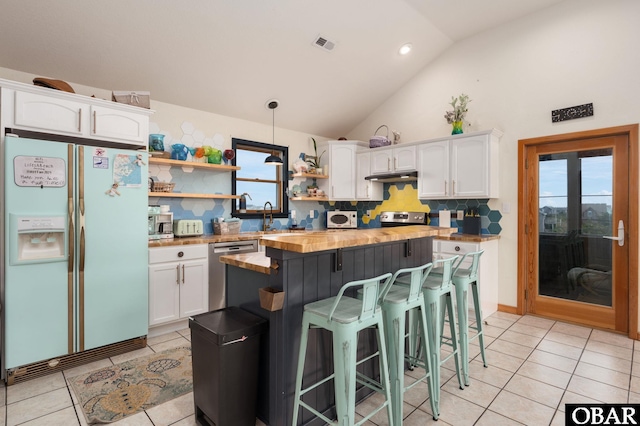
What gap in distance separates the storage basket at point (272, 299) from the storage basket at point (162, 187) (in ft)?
8.20

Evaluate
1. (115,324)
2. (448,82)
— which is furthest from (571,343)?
(115,324)

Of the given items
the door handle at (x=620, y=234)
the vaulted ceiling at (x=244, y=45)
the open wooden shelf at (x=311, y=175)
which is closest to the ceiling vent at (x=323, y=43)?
the vaulted ceiling at (x=244, y=45)

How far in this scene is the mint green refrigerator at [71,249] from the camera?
93.0 inches

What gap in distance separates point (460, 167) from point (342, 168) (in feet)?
5.84

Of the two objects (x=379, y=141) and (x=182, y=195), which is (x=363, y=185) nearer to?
(x=379, y=141)

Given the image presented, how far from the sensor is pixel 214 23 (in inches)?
123

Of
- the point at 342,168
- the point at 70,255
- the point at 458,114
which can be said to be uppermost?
the point at 458,114

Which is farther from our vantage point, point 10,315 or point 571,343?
point 571,343

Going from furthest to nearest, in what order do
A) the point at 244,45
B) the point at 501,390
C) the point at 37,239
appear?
the point at 244,45 → the point at 37,239 → the point at 501,390

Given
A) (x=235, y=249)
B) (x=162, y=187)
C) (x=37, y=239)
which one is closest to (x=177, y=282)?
(x=235, y=249)

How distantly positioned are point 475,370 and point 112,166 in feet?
11.0

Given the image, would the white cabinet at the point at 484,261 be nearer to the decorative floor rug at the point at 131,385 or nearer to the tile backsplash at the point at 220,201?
the tile backsplash at the point at 220,201

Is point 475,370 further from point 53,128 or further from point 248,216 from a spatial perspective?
point 53,128

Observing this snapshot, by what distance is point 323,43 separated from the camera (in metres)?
3.74
